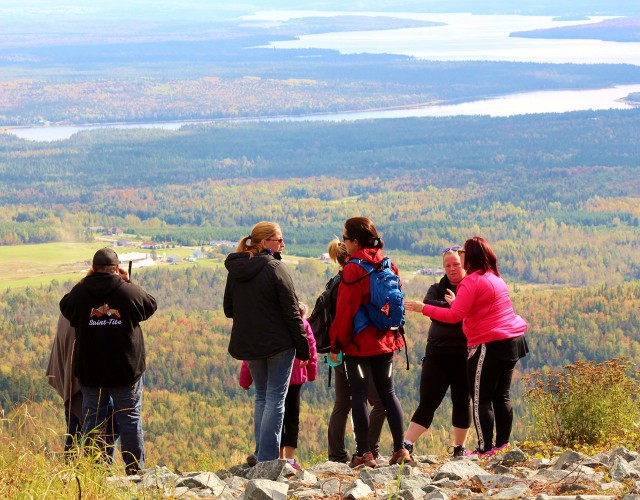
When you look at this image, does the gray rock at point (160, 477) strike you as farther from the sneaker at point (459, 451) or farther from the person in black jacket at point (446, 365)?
the sneaker at point (459, 451)

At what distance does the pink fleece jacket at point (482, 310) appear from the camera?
1007 centimetres

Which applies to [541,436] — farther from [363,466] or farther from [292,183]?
[292,183]

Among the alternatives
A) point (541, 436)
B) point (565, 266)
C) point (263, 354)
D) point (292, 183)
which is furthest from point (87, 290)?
point (292, 183)

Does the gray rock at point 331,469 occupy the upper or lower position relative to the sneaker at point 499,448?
lower

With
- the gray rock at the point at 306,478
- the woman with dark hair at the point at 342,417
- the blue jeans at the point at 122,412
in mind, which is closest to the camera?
the gray rock at the point at 306,478

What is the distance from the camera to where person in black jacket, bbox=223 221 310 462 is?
9.74 metres

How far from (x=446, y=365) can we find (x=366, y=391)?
2.75 ft

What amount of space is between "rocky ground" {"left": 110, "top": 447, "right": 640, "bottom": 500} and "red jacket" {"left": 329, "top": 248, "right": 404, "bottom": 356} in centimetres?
96

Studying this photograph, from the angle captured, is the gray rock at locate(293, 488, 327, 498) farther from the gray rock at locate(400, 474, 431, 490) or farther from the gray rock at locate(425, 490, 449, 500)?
the gray rock at locate(425, 490, 449, 500)

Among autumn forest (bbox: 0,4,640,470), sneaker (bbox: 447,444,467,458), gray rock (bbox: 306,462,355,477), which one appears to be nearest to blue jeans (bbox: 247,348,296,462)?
gray rock (bbox: 306,462,355,477)

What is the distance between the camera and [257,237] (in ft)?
32.1

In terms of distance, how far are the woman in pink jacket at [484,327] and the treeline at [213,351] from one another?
2216 centimetres

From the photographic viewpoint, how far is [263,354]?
9820mm

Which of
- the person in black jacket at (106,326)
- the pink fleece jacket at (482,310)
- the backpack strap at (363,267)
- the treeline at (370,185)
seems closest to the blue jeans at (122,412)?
the person in black jacket at (106,326)
